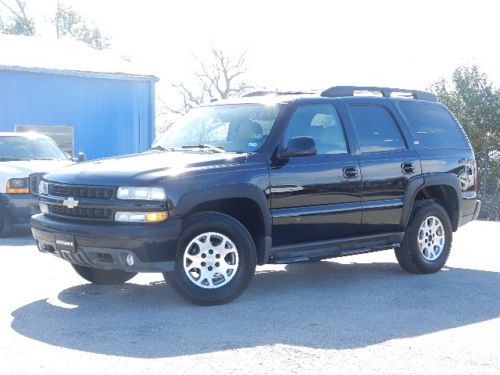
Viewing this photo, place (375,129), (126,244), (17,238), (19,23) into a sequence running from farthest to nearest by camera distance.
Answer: (19,23)
(17,238)
(375,129)
(126,244)

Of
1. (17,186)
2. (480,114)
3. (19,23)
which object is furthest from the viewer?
(19,23)

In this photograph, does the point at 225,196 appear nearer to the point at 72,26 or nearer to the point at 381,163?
the point at 381,163

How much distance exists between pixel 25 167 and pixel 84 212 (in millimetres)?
5649

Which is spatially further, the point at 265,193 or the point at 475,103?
the point at 475,103

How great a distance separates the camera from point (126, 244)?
21.8ft

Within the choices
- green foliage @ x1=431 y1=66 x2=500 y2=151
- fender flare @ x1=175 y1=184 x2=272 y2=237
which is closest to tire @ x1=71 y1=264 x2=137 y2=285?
fender flare @ x1=175 y1=184 x2=272 y2=237

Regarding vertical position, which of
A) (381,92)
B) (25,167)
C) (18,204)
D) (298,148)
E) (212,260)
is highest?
(381,92)

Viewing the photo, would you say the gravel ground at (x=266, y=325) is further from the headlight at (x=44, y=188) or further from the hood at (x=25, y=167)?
the hood at (x=25, y=167)

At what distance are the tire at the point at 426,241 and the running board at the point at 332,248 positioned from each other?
0.82 ft

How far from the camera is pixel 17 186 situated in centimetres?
1199

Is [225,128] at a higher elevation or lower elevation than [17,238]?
higher

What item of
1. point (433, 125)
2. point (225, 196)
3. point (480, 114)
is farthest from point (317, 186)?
point (480, 114)

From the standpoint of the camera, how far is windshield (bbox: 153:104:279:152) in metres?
7.68

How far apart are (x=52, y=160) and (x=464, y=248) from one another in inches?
251
